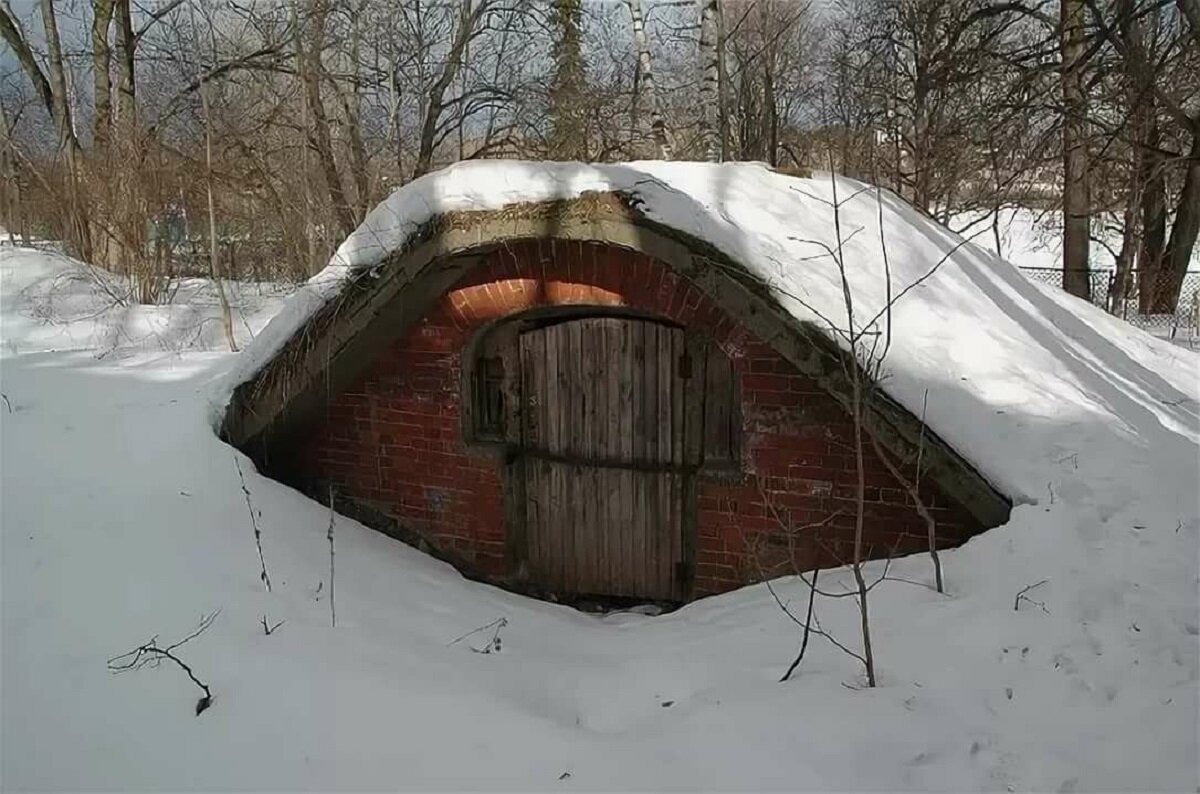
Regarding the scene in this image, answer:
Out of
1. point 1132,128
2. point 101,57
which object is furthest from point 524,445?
point 101,57

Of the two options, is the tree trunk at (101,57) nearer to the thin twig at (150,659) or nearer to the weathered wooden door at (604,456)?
the weathered wooden door at (604,456)

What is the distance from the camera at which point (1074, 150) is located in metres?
12.4

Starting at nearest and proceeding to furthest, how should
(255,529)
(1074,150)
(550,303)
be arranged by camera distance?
(255,529) → (550,303) → (1074,150)

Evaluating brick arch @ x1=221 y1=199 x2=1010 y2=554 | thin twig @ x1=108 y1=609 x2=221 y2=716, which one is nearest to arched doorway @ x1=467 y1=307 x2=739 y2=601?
brick arch @ x1=221 y1=199 x2=1010 y2=554

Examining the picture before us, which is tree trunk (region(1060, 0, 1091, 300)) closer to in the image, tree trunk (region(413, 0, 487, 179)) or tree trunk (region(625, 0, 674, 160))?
tree trunk (region(625, 0, 674, 160))

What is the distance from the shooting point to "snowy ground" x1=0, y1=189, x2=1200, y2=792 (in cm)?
262

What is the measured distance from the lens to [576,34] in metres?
22.8

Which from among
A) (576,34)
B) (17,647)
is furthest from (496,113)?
(17,647)

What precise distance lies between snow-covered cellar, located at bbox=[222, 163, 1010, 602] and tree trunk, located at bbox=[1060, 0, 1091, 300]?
9096mm

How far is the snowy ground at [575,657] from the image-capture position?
2.62m

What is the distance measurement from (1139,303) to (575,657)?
653 inches

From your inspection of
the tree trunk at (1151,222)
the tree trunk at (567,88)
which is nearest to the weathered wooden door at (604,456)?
the tree trunk at (567,88)

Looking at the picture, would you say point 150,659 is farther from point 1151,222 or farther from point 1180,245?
point 1151,222

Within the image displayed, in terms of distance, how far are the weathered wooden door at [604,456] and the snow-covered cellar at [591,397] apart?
14 mm
